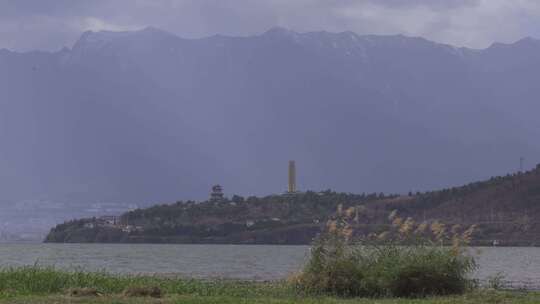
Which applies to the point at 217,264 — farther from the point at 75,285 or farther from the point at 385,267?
the point at 75,285

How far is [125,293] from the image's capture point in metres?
26.4

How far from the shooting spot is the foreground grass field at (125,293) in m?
25.0

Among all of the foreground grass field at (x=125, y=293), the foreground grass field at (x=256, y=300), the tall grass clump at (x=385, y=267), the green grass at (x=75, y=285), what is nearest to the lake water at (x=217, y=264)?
the tall grass clump at (x=385, y=267)

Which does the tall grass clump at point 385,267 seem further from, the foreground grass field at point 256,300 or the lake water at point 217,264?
the lake water at point 217,264

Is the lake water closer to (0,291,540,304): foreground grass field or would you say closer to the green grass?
the green grass

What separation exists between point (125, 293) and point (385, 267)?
311 inches

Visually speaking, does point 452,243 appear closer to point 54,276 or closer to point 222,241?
point 54,276

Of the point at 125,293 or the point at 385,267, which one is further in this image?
the point at 385,267

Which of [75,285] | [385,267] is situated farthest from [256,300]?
[75,285]

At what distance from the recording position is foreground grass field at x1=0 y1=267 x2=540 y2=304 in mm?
25016

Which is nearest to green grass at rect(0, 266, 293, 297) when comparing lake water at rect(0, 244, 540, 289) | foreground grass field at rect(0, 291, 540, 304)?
foreground grass field at rect(0, 291, 540, 304)

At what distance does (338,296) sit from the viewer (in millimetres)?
28688

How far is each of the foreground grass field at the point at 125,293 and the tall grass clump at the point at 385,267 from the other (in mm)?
920

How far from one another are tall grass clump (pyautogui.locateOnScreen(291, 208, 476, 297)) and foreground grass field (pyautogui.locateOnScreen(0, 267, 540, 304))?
920mm
